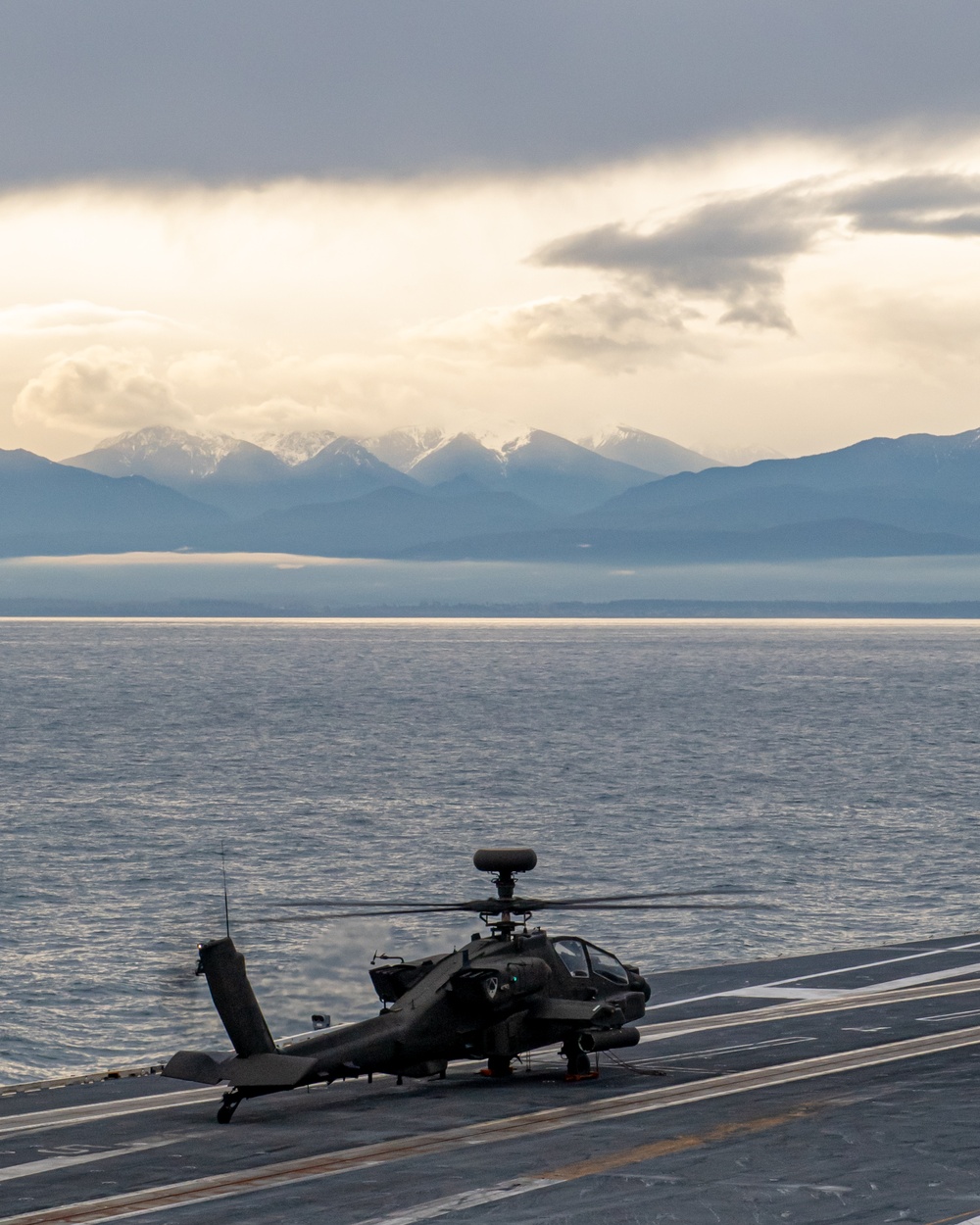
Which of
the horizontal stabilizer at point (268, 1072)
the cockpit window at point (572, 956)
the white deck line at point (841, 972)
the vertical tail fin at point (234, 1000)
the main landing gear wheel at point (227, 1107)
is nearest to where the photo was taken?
the horizontal stabilizer at point (268, 1072)

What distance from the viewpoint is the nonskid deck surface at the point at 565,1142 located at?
17.2m

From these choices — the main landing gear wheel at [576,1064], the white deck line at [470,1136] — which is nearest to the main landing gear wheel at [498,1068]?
the main landing gear wheel at [576,1064]

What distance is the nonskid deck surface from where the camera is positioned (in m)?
17.2

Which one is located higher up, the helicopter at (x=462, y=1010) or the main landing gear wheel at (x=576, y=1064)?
the helicopter at (x=462, y=1010)

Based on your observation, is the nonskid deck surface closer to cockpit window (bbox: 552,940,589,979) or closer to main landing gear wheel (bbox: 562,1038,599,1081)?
main landing gear wheel (bbox: 562,1038,599,1081)

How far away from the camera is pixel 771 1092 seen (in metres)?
23.5

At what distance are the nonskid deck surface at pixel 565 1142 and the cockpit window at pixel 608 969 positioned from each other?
158 cm

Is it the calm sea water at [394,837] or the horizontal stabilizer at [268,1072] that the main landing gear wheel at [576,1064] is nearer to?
the calm sea water at [394,837]

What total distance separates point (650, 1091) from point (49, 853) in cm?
4347

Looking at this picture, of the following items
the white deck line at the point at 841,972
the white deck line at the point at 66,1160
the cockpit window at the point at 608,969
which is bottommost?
the white deck line at the point at 841,972

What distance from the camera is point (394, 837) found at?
6806cm

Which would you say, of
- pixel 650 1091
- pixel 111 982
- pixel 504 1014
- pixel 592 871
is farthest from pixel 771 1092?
pixel 592 871

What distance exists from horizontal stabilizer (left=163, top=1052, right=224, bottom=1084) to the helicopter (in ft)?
0.06

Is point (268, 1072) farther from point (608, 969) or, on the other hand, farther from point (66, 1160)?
point (608, 969)
